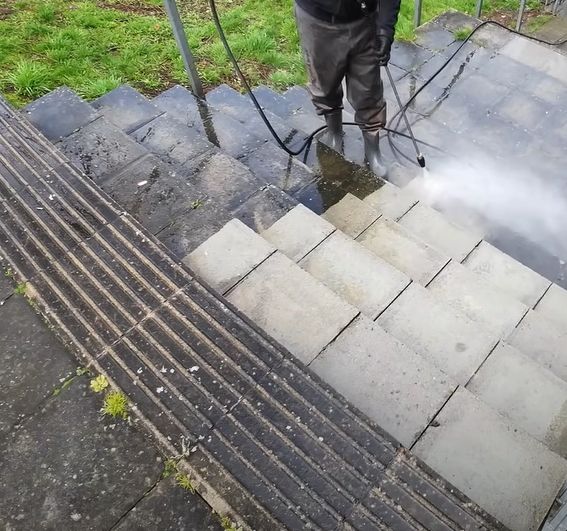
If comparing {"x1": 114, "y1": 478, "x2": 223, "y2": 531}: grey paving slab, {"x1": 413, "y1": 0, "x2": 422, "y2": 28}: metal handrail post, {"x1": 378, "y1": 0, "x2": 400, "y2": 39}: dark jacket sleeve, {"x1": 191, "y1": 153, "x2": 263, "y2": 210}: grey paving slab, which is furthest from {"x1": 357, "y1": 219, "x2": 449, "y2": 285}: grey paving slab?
{"x1": 413, "y1": 0, "x2": 422, "y2": 28}: metal handrail post

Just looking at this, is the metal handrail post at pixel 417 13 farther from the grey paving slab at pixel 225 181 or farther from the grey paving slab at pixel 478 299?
the grey paving slab at pixel 478 299

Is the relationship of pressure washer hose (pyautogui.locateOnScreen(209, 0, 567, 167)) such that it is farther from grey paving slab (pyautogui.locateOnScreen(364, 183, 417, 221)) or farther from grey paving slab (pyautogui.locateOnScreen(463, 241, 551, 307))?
grey paving slab (pyautogui.locateOnScreen(463, 241, 551, 307))

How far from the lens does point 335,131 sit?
15.8 feet

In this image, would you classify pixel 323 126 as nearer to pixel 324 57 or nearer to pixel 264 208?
pixel 324 57

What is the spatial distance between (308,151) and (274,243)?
1.57 m

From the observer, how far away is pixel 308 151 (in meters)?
4.64

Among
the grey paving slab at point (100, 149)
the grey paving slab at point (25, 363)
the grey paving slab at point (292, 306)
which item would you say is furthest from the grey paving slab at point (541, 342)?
the grey paving slab at point (100, 149)

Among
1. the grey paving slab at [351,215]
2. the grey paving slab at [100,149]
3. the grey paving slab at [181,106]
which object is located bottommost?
the grey paving slab at [351,215]

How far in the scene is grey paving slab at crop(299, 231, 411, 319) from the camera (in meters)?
3.05

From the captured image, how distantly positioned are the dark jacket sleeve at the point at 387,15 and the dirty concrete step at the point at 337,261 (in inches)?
59.6

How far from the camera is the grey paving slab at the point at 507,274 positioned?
3627 mm

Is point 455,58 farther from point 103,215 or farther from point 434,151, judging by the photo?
point 103,215

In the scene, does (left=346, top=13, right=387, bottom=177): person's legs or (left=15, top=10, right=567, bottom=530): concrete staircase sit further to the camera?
(left=346, top=13, right=387, bottom=177): person's legs

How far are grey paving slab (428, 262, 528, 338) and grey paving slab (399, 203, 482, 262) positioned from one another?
418mm
